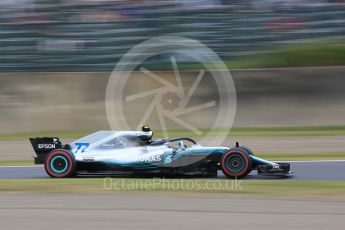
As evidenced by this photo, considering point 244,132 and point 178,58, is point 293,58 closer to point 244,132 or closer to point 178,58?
point 244,132

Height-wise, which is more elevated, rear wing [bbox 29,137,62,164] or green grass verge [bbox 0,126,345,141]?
green grass verge [bbox 0,126,345,141]

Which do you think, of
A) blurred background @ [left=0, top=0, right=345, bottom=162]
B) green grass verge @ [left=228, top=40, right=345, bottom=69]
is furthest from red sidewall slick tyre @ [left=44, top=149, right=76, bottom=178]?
green grass verge @ [left=228, top=40, right=345, bottom=69]

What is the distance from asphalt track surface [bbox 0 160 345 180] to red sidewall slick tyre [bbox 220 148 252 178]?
38 centimetres

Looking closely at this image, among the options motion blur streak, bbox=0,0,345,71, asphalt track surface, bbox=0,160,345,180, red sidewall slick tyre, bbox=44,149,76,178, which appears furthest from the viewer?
motion blur streak, bbox=0,0,345,71

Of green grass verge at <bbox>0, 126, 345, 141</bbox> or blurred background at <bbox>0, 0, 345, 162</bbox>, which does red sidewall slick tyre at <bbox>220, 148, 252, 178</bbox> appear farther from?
blurred background at <bbox>0, 0, 345, 162</bbox>

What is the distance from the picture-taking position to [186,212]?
686 cm

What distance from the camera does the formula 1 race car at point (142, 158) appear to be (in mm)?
9797

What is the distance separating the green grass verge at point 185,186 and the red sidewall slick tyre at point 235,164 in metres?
0.29

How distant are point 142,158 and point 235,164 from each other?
136 centimetres

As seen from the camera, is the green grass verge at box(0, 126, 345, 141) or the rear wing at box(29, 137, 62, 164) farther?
the green grass verge at box(0, 126, 345, 141)

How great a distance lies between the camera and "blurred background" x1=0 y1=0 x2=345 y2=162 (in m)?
18.5

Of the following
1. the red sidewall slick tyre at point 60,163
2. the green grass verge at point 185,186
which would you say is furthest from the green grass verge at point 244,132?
the green grass verge at point 185,186

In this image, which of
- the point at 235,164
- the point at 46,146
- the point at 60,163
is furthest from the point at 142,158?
the point at 46,146

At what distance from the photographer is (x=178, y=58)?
1895 centimetres
